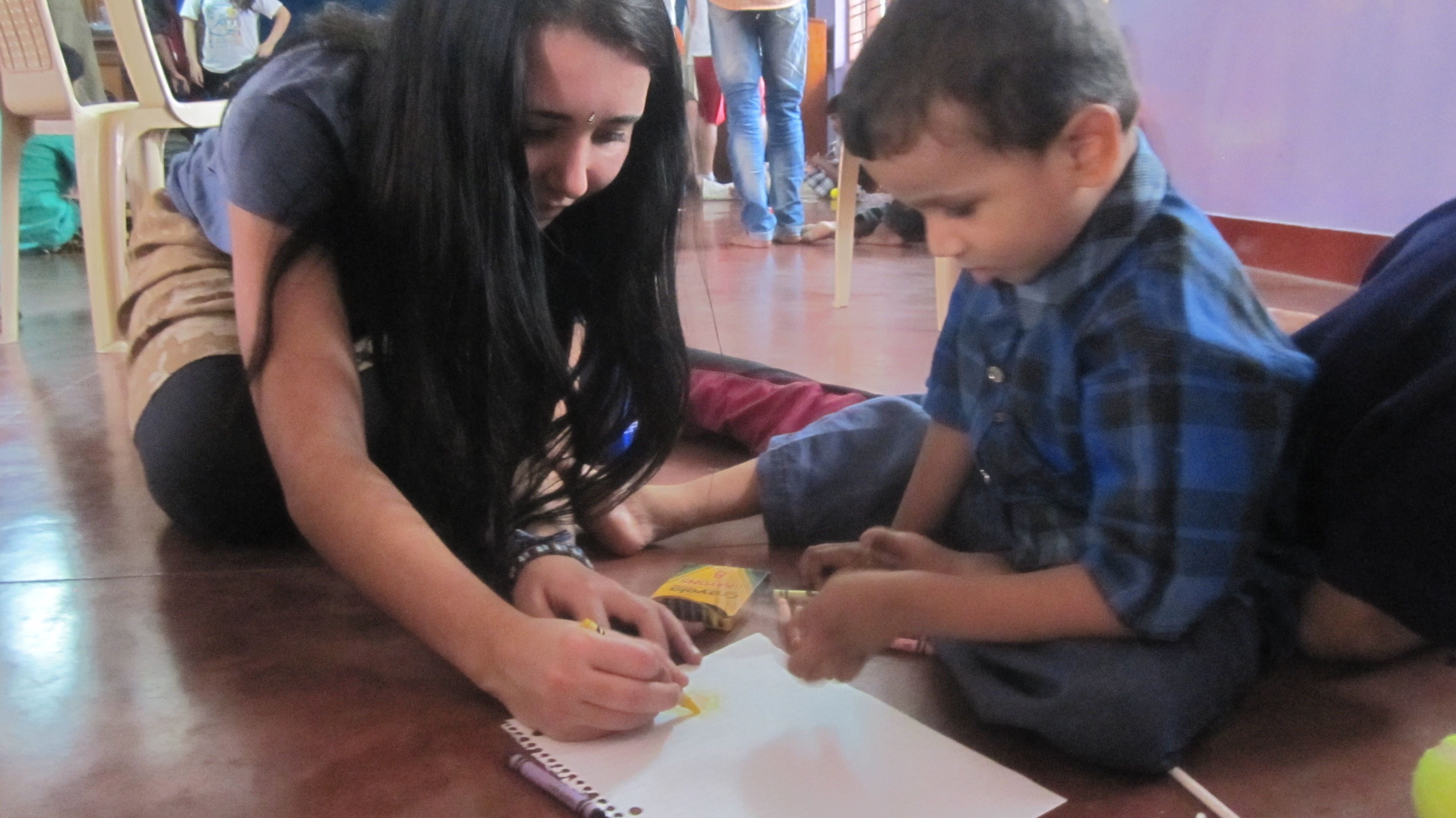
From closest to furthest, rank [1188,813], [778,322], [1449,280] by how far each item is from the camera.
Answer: [1188,813]
[1449,280]
[778,322]

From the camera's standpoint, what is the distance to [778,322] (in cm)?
210

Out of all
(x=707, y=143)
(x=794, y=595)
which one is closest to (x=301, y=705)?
(x=794, y=595)

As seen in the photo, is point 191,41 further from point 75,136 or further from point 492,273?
point 492,273

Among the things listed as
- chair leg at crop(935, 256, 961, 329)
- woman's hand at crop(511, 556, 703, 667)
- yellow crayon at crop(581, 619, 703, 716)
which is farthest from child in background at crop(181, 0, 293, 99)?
yellow crayon at crop(581, 619, 703, 716)

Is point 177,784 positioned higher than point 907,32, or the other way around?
point 907,32

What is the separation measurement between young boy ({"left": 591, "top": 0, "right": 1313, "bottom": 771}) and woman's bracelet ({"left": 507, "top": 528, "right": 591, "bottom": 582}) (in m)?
0.25

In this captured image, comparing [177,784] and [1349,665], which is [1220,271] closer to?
[1349,665]

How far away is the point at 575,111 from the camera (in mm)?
754

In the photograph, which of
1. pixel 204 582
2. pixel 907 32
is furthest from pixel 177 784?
pixel 907 32

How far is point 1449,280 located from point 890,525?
48 cm

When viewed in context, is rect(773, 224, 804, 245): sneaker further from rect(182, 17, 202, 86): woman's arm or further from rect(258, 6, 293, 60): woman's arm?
rect(182, 17, 202, 86): woman's arm

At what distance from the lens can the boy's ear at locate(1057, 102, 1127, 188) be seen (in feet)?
A: 2.03

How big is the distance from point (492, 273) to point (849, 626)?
0.35 meters

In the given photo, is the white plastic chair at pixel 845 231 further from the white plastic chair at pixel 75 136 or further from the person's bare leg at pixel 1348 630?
the white plastic chair at pixel 75 136
